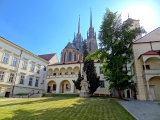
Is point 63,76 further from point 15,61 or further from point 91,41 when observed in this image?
point 91,41

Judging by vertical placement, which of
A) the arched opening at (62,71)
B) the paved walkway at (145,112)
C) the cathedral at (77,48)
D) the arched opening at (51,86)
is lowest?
the paved walkway at (145,112)

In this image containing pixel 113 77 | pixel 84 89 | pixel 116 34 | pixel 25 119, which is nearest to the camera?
pixel 25 119

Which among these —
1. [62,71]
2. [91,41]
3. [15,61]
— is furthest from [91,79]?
[91,41]

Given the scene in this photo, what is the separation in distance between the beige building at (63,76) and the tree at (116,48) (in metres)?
15.9

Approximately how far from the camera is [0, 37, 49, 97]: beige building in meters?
24.0

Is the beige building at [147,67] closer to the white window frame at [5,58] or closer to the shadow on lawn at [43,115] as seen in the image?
the shadow on lawn at [43,115]

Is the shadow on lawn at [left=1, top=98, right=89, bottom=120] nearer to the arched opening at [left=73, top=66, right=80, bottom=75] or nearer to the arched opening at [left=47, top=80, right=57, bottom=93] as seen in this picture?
the arched opening at [left=73, top=66, right=80, bottom=75]

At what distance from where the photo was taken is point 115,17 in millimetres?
19859

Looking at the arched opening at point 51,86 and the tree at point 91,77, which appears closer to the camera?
the tree at point 91,77

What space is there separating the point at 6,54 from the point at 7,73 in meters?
4.08

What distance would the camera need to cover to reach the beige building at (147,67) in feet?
57.1

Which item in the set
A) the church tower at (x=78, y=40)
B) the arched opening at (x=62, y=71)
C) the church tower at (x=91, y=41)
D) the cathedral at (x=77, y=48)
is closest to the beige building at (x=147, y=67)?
the arched opening at (x=62, y=71)

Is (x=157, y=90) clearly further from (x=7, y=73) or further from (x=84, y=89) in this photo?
(x=7, y=73)

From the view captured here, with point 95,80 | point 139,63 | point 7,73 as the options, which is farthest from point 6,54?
point 139,63
